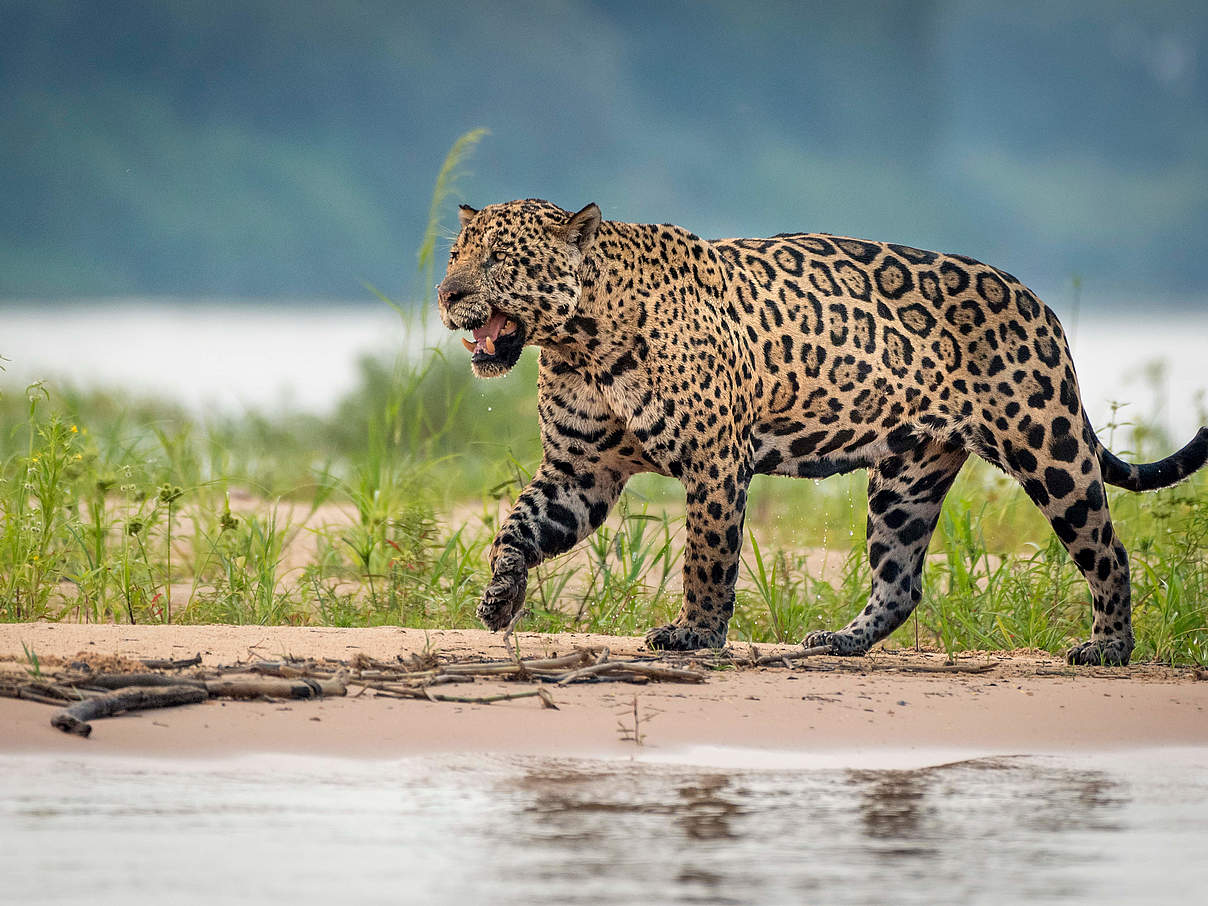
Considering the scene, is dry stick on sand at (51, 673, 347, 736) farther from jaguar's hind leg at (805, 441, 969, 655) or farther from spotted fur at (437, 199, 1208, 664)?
jaguar's hind leg at (805, 441, 969, 655)

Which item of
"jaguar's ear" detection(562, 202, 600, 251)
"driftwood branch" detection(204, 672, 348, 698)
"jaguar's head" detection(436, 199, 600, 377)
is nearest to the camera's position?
"driftwood branch" detection(204, 672, 348, 698)

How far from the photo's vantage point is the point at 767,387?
652cm

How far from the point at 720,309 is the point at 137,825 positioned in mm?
3546

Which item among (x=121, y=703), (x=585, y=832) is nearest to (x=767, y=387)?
(x=121, y=703)

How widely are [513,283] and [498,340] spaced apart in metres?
0.23

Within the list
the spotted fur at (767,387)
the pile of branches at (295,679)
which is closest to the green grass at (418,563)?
the spotted fur at (767,387)

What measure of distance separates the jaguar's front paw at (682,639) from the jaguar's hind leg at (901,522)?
38.6 inches

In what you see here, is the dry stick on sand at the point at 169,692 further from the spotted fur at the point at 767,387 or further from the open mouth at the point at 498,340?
the open mouth at the point at 498,340

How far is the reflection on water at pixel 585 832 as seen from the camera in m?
3.18

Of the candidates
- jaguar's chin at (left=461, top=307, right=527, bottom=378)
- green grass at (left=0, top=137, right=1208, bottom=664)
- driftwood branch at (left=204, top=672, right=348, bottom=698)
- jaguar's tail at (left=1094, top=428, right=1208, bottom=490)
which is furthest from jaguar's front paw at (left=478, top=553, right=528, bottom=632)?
jaguar's tail at (left=1094, top=428, right=1208, bottom=490)

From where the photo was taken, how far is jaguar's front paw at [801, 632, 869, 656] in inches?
264

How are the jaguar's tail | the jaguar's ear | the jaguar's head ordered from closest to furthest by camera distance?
the jaguar's head → the jaguar's ear → the jaguar's tail

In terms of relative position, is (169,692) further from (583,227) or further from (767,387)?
(767,387)

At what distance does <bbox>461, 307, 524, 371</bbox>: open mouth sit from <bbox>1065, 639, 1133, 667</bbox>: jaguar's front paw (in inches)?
107
